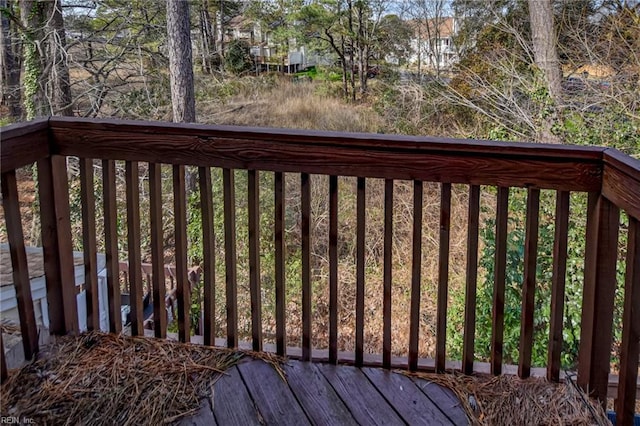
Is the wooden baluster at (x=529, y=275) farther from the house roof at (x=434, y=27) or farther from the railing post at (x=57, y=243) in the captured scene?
the house roof at (x=434, y=27)

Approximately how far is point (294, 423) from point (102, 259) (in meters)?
1.27

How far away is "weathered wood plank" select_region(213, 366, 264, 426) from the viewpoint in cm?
162

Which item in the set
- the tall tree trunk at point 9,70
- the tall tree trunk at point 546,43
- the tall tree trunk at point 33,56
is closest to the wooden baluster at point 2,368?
the tall tree trunk at point 546,43

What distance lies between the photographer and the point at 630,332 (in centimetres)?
151

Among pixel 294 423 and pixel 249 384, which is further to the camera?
pixel 249 384

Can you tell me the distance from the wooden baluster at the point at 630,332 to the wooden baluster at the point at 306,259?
3.31 feet

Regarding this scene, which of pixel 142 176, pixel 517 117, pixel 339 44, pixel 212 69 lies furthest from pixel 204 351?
pixel 339 44

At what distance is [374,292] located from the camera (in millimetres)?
5590

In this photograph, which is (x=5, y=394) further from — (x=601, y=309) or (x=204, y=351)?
(x=601, y=309)

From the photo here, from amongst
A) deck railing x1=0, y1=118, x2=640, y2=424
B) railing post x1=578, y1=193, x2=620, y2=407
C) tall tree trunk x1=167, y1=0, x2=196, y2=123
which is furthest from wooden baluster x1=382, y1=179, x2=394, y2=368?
tall tree trunk x1=167, y1=0, x2=196, y2=123

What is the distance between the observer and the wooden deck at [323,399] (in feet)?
5.32

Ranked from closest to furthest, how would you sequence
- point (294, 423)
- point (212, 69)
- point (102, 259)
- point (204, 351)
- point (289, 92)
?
1. point (294, 423)
2. point (204, 351)
3. point (102, 259)
4. point (212, 69)
5. point (289, 92)

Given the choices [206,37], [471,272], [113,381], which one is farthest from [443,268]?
[206,37]

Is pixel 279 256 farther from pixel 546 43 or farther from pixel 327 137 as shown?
pixel 546 43
